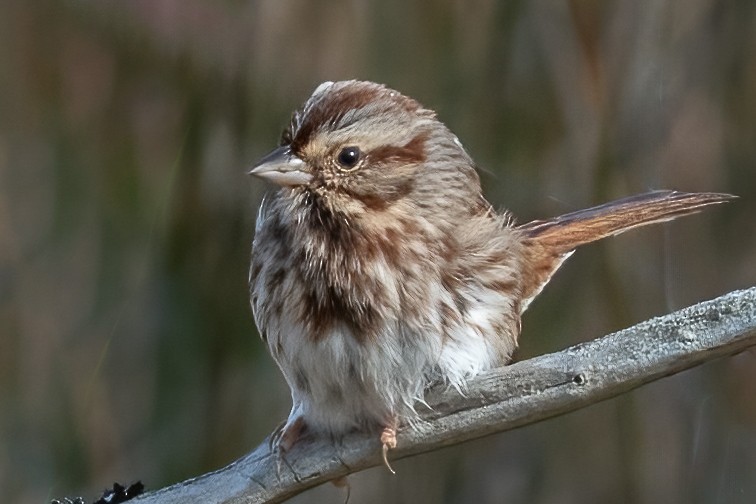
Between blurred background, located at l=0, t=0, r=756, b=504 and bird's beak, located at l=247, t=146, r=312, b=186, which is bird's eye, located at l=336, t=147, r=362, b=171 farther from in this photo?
blurred background, located at l=0, t=0, r=756, b=504

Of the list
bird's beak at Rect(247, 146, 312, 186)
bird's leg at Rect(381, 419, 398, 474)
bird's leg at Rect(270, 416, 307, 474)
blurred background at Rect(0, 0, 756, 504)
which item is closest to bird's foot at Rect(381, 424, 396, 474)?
bird's leg at Rect(381, 419, 398, 474)

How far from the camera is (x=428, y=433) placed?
3.06 meters

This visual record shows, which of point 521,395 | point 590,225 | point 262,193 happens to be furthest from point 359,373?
point 262,193

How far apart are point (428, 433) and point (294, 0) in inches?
90.2

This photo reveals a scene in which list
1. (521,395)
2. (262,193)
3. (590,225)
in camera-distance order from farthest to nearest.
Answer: (262,193) < (590,225) < (521,395)

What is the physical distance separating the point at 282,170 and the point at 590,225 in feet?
3.18

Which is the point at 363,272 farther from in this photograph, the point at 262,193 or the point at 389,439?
the point at 262,193

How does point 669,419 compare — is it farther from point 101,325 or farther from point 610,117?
point 101,325

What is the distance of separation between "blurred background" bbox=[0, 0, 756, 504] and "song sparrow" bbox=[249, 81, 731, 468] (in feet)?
5.30

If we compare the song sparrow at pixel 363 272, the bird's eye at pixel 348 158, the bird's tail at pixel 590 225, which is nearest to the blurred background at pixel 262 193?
the bird's tail at pixel 590 225

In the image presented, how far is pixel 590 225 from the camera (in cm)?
362

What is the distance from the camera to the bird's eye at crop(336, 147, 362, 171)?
3.10 metres

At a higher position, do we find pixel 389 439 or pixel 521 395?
pixel 521 395

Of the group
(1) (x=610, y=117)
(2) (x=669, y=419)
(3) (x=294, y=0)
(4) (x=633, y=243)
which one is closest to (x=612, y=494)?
(2) (x=669, y=419)
